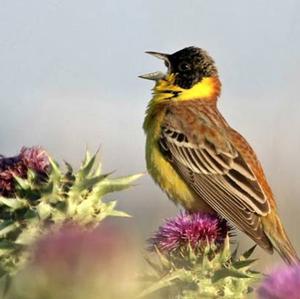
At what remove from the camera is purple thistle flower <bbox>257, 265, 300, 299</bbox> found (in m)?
1.68

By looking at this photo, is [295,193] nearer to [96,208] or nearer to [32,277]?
[96,208]

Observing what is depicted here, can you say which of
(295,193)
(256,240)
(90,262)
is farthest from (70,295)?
(295,193)

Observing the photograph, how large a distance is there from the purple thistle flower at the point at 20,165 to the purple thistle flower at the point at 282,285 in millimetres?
1675

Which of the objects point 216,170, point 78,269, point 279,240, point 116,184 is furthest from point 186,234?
point 78,269

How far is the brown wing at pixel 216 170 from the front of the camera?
5453 millimetres

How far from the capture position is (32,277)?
1.22m

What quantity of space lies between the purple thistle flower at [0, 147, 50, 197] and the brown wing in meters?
2.04

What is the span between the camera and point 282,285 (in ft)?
5.68

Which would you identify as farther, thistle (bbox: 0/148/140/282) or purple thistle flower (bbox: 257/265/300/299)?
thistle (bbox: 0/148/140/282)

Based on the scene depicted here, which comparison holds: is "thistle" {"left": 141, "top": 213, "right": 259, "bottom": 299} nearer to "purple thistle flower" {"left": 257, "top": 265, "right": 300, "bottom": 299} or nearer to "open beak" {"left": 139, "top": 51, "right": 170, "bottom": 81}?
"purple thistle flower" {"left": 257, "top": 265, "right": 300, "bottom": 299}

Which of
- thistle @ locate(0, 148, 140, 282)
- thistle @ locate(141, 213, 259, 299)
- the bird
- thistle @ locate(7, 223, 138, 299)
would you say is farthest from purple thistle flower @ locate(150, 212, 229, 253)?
thistle @ locate(7, 223, 138, 299)

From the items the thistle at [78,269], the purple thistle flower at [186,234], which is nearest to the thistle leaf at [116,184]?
the purple thistle flower at [186,234]

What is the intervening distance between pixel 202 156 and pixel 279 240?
0.93 m

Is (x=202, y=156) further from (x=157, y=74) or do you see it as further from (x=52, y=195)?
(x=52, y=195)
